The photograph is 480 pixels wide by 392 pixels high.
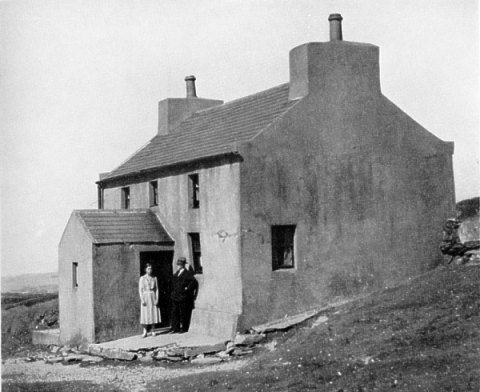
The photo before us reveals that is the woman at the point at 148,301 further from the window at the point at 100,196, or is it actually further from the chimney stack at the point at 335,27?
the chimney stack at the point at 335,27

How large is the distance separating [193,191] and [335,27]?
22.1 feet

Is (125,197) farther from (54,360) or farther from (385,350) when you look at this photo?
(385,350)

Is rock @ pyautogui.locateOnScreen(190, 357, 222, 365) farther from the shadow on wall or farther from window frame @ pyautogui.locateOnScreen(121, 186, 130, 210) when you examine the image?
window frame @ pyautogui.locateOnScreen(121, 186, 130, 210)

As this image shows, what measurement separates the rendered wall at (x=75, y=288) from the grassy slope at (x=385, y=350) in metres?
6.93

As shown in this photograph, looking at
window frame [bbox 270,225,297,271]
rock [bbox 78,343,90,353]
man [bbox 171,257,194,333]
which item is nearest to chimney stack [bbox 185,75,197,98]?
man [bbox 171,257,194,333]

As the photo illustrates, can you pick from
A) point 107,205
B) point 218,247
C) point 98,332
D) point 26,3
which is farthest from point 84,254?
point 26,3

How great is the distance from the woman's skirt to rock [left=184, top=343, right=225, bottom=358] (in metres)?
3.56

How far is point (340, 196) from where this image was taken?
848 inches

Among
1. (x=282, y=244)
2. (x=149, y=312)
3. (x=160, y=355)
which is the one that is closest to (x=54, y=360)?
(x=149, y=312)

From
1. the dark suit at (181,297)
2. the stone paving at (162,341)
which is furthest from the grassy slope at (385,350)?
the dark suit at (181,297)

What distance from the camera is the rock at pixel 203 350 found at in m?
18.7

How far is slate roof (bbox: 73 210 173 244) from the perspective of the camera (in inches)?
893

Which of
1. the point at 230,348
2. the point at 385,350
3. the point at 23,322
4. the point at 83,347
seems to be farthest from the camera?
the point at 23,322

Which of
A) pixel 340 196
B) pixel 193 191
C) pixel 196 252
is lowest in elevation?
pixel 196 252
